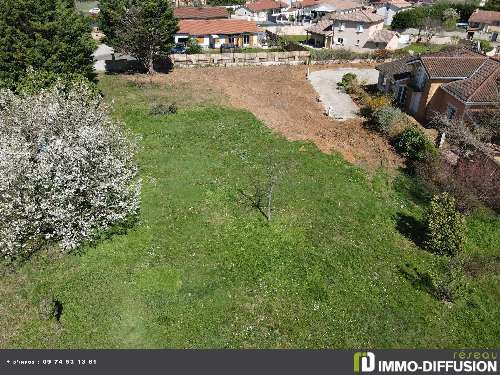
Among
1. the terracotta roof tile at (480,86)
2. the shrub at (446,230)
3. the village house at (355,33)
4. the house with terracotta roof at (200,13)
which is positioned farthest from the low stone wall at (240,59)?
the shrub at (446,230)

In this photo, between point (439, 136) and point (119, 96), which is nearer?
point (439, 136)

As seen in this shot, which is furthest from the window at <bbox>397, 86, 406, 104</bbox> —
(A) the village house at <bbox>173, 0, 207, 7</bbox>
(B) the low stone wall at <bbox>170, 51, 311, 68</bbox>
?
(A) the village house at <bbox>173, 0, 207, 7</bbox>

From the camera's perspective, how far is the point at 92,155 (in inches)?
770

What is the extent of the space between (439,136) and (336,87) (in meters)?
16.9

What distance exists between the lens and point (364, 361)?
14.7 m

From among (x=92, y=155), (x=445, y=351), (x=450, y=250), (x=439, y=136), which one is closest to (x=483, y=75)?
(x=439, y=136)

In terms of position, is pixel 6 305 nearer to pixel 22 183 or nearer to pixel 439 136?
pixel 22 183

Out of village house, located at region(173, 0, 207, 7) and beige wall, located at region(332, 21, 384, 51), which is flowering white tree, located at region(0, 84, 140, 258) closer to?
beige wall, located at region(332, 21, 384, 51)

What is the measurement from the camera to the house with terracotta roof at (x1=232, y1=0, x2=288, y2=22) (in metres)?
89.1

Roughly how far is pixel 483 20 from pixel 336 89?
5760 cm

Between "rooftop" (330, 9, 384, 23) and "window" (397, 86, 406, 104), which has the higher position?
"rooftop" (330, 9, 384, 23)

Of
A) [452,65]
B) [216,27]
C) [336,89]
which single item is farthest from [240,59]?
[452,65]

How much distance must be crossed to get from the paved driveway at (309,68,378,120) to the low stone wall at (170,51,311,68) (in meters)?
5.09

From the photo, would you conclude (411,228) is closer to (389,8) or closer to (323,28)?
(323,28)
